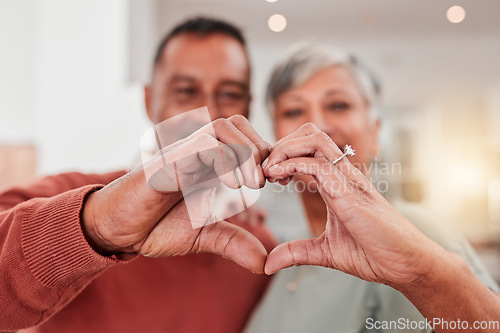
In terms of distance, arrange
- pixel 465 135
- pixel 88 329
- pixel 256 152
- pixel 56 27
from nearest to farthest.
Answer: pixel 256 152, pixel 88 329, pixel 56 27, pixel 465 135

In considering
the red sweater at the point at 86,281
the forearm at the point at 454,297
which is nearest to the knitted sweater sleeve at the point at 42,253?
the red sweater at the point at 86,281

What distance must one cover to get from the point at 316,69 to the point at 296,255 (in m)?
0.33

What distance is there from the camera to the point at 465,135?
2.21 metres

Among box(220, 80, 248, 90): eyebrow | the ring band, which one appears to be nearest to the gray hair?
box(220, 80, 248, 90): eyebrow

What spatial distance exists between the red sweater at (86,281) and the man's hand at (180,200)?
0.02m

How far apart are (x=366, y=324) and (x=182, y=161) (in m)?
0.30

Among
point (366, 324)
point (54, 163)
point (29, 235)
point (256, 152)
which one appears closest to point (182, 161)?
point (256, 152)

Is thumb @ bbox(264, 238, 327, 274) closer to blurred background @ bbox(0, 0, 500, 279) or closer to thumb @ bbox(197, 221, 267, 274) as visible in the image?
thumb @ bbox(197, 221, 267, 274)

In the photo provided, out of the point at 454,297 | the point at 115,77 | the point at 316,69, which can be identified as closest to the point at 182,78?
the point at 316,69

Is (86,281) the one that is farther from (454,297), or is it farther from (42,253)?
(454,297)

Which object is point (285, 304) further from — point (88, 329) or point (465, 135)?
point (465, 135)

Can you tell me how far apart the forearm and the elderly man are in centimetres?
15

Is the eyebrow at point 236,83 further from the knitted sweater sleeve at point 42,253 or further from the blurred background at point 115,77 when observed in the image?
the knitted sweater sleeve at point 42,253

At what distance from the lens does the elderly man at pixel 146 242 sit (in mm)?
322
